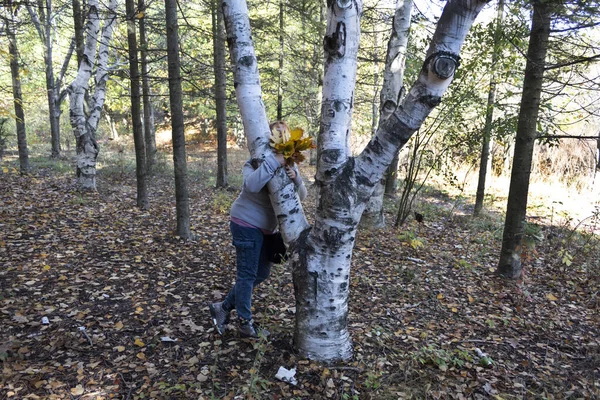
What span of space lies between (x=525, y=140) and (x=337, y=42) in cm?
368

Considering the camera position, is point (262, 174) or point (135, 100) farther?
point (135, 100)

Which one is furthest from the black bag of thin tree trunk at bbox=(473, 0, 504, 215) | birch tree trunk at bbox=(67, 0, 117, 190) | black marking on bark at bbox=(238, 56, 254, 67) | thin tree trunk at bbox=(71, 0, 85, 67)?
thin tree trunk at bbox=(71, 0, 85, 67)

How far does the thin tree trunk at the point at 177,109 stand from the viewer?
5516 millimetres

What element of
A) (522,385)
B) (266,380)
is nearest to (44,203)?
(266,380)

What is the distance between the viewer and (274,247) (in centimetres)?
342

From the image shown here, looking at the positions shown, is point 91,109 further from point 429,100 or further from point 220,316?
point 429,100

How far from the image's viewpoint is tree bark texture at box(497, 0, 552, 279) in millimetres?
4867

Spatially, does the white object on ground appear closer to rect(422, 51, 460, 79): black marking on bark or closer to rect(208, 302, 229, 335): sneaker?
rect(208, 302, 229, 335): sneaker

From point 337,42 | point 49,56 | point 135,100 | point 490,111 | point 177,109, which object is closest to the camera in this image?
point 337,42

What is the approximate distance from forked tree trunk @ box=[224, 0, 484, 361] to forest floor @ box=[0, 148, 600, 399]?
40 centimetres

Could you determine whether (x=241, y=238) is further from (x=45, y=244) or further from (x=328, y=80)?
(x=45, y=244)

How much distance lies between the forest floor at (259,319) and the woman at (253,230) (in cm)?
28

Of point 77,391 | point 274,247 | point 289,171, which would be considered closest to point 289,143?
point 289,171

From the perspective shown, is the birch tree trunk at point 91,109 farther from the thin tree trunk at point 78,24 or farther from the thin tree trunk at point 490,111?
the thin tree trunk at point 490,111
